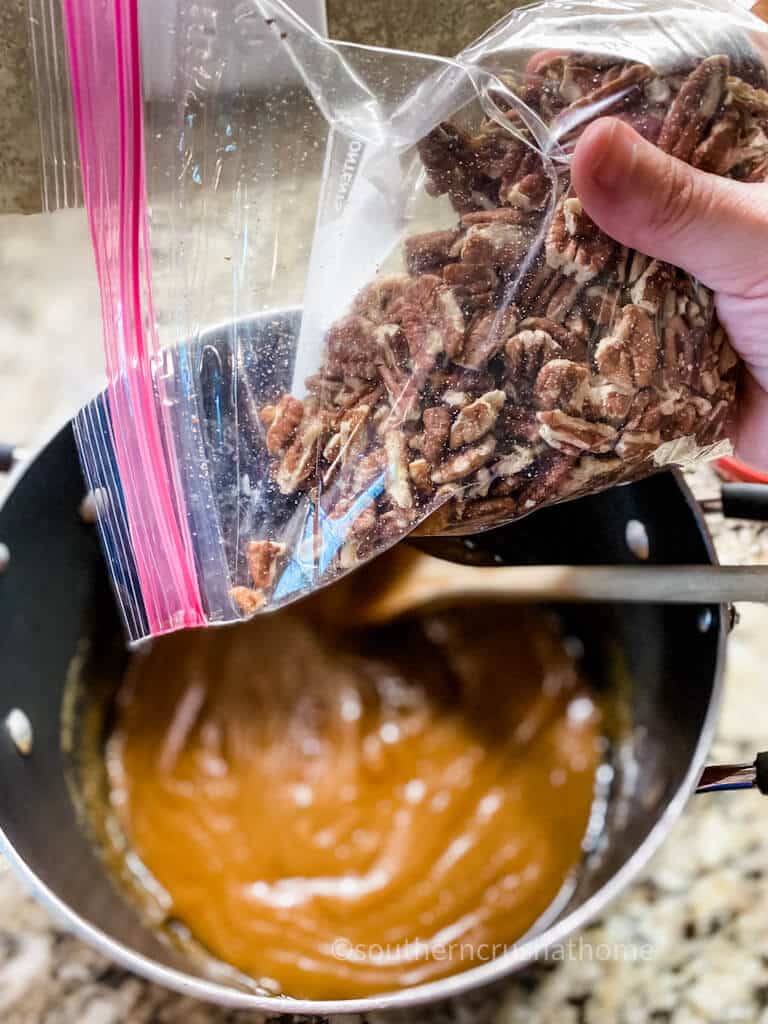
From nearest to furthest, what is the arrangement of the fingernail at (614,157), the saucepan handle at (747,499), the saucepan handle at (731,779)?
1. the fingernail at (614,157)
2. the saucepan handle at (731,779)
3. the saucepan handle at (747,499)

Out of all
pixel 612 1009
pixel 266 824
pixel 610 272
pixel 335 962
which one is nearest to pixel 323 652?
pixel 266 824

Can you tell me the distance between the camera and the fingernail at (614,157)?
0.38m

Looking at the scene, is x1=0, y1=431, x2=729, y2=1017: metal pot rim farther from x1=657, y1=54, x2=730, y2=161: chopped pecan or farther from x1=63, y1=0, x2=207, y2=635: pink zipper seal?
x1=657, y1=54, x2=730, y2=161: chopped pecan

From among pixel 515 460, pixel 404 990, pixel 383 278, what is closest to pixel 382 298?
pixel 383 278

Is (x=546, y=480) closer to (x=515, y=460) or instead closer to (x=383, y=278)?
(x=515, y=460)

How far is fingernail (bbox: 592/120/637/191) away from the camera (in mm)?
379

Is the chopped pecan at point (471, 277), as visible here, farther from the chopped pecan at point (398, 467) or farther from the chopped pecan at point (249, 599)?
the chopped pecan at point (249, 599)

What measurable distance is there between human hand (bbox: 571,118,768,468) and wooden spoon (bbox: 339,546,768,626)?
0.17 meters

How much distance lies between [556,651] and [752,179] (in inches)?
18.3

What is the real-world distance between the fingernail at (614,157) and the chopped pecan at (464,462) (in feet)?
0.46

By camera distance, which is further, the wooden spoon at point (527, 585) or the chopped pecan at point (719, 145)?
the wooden spoon at point (527, 585)

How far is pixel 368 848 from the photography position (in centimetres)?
70

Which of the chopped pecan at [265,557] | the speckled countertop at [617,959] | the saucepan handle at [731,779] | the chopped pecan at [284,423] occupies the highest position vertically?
the chopped pecan at [284,423]

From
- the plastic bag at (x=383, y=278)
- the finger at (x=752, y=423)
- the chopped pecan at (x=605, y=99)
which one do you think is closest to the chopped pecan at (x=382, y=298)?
the plastic bag at (x=383, y=278)
